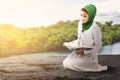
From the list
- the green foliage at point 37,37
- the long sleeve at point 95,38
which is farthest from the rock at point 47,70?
the green foliage at point 37,37

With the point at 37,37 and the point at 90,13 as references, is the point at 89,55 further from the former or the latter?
the point at 37,37

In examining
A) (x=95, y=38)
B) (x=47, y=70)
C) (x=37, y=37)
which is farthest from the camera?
(x=37, y=37)

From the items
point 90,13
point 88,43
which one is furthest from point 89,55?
point 90,13

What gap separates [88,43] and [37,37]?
244cm

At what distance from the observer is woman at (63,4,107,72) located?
19.0 ft

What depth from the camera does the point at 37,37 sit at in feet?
26.4

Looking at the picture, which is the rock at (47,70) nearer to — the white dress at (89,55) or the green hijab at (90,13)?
the white dress at (89,55)

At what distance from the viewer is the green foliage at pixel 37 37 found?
26.0 feet

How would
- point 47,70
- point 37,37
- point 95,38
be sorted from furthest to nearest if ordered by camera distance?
point 37,37
point 47,70
point 95,38

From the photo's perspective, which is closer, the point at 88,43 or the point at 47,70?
the point at 88,43

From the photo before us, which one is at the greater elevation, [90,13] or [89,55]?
[90,13]

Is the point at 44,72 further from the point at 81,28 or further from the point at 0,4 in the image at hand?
the point at 0,4

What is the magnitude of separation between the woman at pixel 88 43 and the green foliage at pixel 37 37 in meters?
2.08

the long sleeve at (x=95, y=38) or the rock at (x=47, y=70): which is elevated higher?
the long sleeve at (x=95, y=38)
